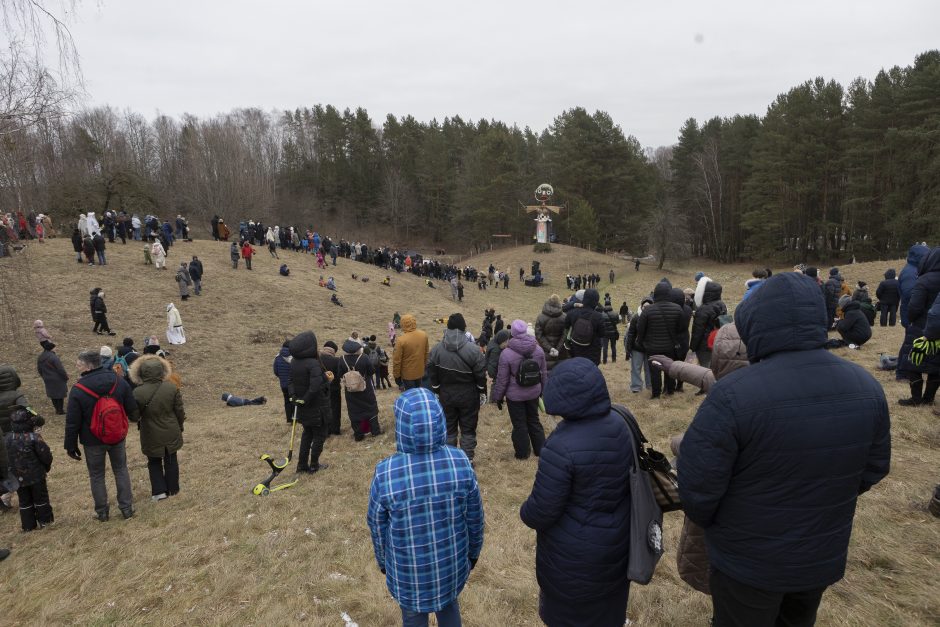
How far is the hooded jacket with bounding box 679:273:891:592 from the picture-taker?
5.95 feet

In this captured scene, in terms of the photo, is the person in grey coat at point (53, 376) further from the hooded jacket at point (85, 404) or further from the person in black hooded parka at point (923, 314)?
the person in black hooded parka at point (923, 314)

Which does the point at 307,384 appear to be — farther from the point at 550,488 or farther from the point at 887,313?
the point at 887,313

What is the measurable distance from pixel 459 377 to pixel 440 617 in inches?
127

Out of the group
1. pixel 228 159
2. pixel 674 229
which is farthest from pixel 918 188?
pixel 228 159

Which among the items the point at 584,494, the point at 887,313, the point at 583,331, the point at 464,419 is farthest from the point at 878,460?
the point at 887,313

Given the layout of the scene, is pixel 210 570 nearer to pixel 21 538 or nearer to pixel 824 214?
pixel 21 538

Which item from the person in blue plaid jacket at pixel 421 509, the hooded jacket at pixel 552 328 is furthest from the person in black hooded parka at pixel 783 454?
the hooded jacket at pixel 552 328

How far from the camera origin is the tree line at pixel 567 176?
3177 cm

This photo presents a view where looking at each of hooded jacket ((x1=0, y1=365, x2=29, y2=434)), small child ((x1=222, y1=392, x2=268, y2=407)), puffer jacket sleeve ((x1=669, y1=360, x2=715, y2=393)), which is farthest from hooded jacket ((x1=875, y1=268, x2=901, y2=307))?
hooded jacket ((x1=0, y1=365, x2=29, y2=434))

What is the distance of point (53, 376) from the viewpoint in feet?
33.6

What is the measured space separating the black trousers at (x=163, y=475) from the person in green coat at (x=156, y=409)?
1cm

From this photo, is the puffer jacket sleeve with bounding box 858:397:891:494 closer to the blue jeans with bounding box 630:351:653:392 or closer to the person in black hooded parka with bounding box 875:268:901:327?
the blue jeans with bounding box 630:351:653:392

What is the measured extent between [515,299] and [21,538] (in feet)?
94.2

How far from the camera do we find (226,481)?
6785 mm
